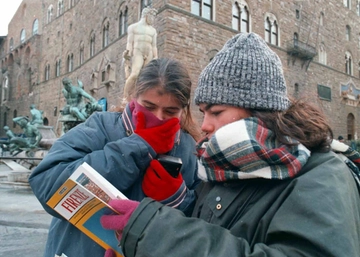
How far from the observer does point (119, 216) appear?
3.07 ft

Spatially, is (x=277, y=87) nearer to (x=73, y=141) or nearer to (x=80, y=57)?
(x=73, y=141)

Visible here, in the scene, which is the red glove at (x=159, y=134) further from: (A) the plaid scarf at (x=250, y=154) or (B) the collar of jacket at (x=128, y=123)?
(A) the plaid scarf at (x=250, y=154)

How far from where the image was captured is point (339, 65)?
22.2 metres

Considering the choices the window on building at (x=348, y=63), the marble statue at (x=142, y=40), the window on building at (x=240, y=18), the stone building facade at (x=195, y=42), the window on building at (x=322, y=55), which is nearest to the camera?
the marble statue at (x=142, y=40)

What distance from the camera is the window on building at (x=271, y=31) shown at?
55.1ft

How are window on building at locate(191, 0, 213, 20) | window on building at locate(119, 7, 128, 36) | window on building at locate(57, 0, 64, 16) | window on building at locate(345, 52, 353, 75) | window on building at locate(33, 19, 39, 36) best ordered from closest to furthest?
1. window on building at locate(191, 0, 213, 20)
2. window on building at locate(119, 7, 128, 36)
3. window on building at locate(345, 52, 353, 75)
4. window on building at locate(57, 0, 64, 16)
5. window on building at locate(33, 19, 39, 36)

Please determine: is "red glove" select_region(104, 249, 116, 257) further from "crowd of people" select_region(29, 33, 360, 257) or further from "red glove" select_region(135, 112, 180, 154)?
"red glove" select_region(135, 112, 180, 154)

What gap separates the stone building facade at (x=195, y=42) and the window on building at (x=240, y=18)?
5 cm

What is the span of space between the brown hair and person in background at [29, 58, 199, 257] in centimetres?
46

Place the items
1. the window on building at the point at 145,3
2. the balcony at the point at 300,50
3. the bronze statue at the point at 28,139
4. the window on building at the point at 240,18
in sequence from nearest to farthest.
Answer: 1. the bronze statue at the point at 28,139
2. the window on building at the point at 145,3
3. the window on building at the point at 240,18
4. the balcony at the point at 300,50

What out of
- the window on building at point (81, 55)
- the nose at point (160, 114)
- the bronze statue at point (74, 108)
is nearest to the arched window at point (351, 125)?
the window on building at point (81, 55)

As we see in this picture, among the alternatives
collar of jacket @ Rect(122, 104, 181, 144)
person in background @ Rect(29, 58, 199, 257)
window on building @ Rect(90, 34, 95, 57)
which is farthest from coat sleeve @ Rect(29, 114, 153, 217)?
window on building @ Rect(90, 34, 95, 57)

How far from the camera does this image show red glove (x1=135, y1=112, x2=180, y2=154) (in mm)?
1282

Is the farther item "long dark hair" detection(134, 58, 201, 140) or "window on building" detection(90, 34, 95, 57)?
"window on building" detection(90, 34, 95, 57)
